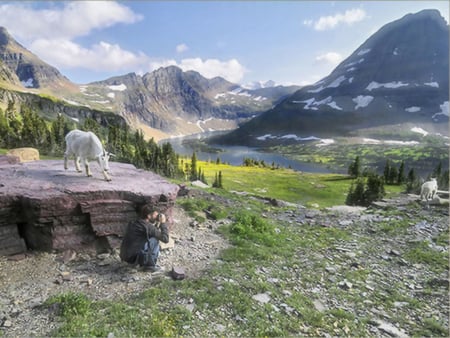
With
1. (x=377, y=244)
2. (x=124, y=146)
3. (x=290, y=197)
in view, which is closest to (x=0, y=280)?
(x=377, y=244)

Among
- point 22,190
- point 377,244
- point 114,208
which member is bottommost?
point 377,244

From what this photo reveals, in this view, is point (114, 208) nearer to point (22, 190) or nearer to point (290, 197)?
point (22, 190)

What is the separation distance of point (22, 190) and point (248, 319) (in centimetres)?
958

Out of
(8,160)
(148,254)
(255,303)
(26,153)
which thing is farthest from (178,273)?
(26,153)

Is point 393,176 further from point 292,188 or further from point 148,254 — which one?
point 148,254

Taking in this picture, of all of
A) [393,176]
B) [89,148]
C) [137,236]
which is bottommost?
[393,176]

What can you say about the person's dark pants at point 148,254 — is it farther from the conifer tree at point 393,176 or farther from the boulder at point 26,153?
the conifer tree at point 393,176

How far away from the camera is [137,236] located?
9062 mm

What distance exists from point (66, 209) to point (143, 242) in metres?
3.57

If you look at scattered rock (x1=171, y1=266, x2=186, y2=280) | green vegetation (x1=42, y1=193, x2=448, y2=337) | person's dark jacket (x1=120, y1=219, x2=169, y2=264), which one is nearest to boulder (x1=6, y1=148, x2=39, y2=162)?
person's dark jacket (x1=120, y1=219, x2=169, y2=264)

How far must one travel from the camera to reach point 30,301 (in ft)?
24.0

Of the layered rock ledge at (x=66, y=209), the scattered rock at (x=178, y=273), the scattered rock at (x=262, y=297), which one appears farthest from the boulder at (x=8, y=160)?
the scattered rock at (x=262, y=297)

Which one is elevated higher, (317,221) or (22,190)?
(22,190)

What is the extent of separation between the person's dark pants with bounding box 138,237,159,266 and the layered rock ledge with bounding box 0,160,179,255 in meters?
2.53
